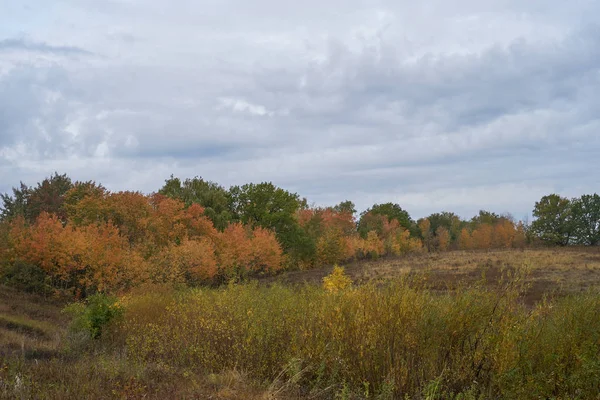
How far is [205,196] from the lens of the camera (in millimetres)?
49844

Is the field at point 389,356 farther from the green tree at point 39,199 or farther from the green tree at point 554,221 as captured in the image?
the green tree at point 554,221

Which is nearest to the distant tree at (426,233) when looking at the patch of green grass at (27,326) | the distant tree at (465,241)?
the distant tree at (465,241)

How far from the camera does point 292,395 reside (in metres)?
6.68

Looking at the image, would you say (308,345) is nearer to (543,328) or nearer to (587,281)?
(543,328)

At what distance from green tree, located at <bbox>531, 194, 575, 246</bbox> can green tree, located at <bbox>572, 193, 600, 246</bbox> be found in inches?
25.8

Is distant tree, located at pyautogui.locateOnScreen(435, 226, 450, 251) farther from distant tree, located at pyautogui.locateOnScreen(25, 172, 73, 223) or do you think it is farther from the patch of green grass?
the patch of green grass

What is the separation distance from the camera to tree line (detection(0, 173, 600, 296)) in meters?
27.0

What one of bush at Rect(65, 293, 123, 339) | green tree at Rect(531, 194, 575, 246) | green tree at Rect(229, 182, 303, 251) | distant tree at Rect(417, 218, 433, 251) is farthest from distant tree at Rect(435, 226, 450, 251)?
bush at Rect(65, 293, 123, 339)

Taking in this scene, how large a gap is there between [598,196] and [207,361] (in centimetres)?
7730

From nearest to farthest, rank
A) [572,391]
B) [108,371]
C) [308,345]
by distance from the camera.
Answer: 1. [572,391]
2. [108,371]
3. [308,345]

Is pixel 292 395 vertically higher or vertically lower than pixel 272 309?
lower

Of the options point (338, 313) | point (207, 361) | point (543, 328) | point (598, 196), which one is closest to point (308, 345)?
point (338, 313)

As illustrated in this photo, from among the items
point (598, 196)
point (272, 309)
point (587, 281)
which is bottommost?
point (587, 281)

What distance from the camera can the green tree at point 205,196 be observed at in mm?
47562
